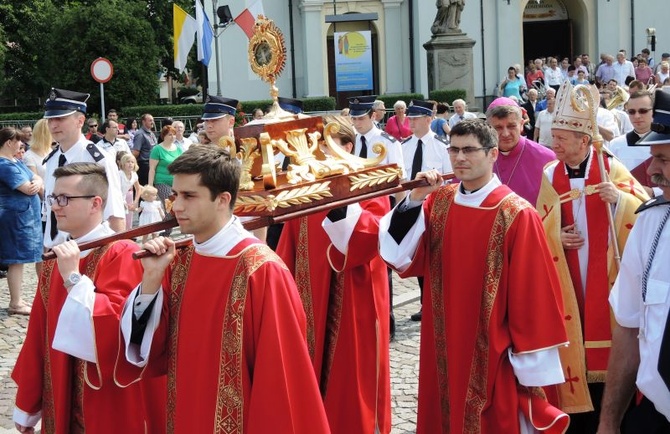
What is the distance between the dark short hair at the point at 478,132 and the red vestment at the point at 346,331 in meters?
0.81

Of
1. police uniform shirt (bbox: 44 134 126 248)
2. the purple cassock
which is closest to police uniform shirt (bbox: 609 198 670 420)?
the purple cassock

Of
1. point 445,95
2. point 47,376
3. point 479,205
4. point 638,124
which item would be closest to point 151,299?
point 47,376

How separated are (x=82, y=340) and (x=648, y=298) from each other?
2215 mm

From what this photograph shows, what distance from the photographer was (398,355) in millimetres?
7953

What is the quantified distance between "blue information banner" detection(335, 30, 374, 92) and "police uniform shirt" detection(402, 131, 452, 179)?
21.4 m

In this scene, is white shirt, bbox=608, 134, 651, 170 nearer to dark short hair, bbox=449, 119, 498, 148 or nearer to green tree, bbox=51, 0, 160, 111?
dark short hair, bbox=449, 119, 498, 148

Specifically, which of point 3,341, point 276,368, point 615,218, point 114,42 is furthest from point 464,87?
point 276,368

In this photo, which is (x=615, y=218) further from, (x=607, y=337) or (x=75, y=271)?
(x=75, y=271)

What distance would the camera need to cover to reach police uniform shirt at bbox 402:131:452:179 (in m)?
10.1

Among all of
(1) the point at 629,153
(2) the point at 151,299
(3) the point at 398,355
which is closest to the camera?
(2) the point at 151,299

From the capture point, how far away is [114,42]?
115 feet

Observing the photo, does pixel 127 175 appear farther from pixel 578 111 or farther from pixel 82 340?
pixel 82 340

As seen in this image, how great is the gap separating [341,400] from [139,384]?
1.43 m

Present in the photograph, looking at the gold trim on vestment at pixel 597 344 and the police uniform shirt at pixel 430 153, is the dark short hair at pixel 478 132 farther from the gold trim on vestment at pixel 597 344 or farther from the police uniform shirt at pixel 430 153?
the police uniform shirt at pixel 430 153
